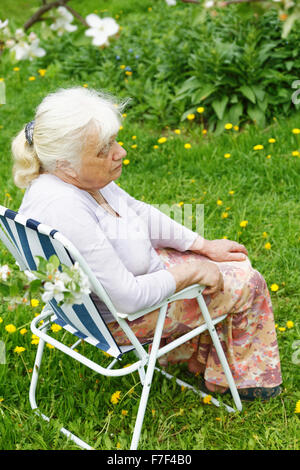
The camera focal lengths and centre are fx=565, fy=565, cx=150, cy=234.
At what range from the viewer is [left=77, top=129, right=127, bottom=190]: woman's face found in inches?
79.2

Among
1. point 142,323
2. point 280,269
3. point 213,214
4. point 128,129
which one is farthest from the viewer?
point 128,129

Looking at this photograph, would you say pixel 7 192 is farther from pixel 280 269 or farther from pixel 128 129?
pixel 280 269

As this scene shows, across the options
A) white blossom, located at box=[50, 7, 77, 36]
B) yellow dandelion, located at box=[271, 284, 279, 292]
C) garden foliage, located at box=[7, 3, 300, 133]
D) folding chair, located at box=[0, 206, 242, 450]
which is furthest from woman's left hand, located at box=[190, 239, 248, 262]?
garden foliage, located at box=[7, 3, 300, 133]

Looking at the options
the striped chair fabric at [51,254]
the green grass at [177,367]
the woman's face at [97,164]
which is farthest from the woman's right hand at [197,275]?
the green grass at [177,367]

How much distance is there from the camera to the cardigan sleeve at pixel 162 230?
245 centimetres

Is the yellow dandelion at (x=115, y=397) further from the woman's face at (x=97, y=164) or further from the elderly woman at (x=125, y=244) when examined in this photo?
the woman's face at (x=97, y=164)

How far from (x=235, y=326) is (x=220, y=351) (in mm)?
135

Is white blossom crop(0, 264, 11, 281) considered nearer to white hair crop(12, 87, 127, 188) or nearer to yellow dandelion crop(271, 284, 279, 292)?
white hair crop(12, 87, 127, 188)

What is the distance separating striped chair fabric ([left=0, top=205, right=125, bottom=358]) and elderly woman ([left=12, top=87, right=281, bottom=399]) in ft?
0.28

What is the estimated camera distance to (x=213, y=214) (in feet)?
12.0
